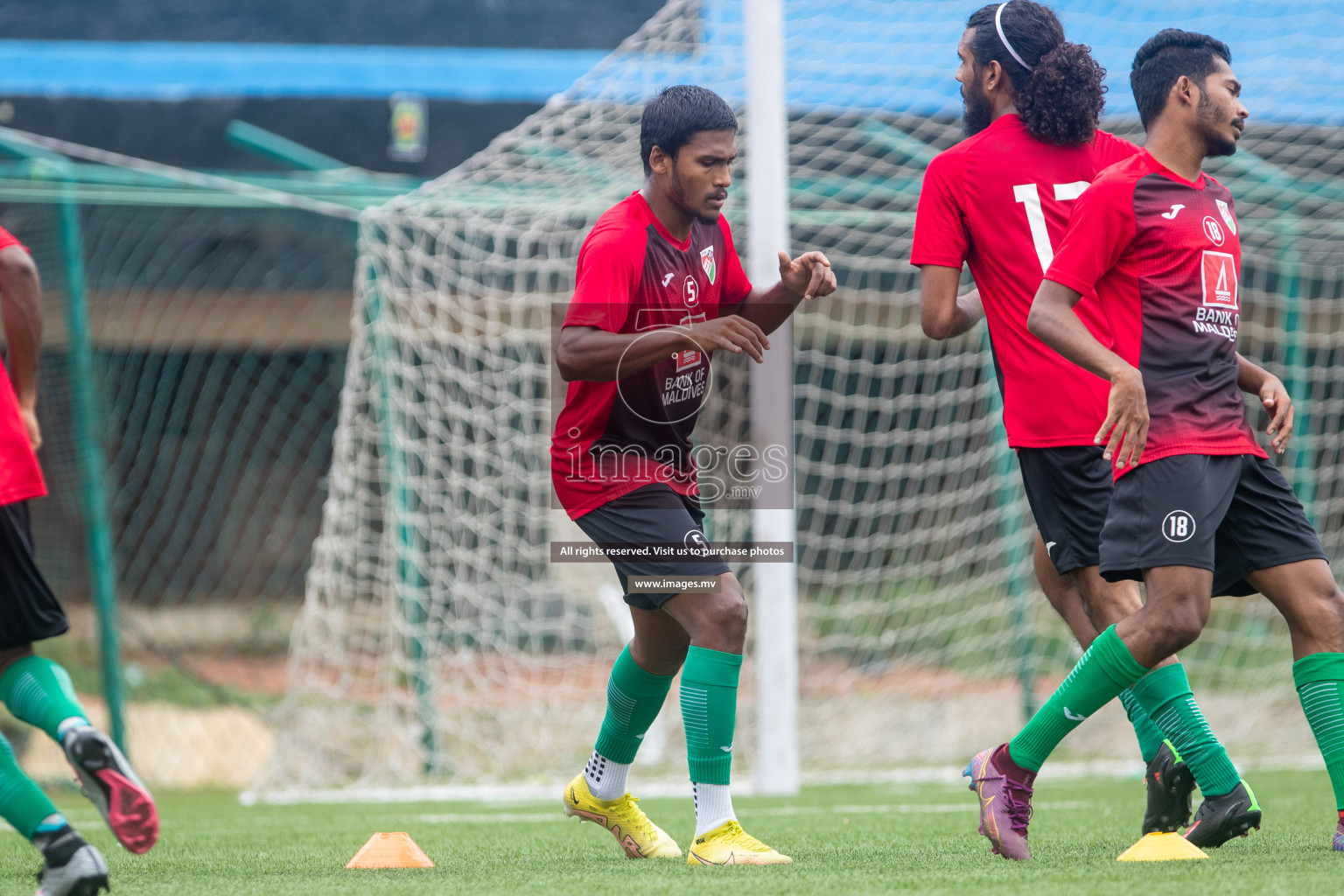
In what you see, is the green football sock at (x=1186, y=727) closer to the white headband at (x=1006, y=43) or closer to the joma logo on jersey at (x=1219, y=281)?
the joma logo on jersey at (x=1219, y=281)

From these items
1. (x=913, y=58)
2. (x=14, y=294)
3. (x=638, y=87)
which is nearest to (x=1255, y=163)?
(x=913, y=58)

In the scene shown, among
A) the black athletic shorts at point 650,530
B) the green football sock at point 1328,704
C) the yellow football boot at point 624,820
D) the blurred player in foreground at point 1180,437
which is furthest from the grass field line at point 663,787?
the green football sock at point 1328,704

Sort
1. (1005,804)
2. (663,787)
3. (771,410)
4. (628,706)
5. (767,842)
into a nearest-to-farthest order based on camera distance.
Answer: (1005,804)
(628,706)
(767,842)
(771,410)
(663,787)

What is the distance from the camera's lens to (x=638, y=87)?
7402mm

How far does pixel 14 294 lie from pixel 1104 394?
267 cm

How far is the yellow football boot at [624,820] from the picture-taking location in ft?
12.9

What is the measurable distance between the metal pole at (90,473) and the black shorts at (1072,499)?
216 inches

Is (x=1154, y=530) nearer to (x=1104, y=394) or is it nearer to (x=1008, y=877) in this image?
(x=1104, y=394)

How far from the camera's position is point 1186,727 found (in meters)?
3.44

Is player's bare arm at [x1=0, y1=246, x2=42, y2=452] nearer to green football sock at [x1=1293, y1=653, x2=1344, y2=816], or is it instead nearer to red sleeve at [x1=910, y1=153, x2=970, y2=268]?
red sleeve at [x1=910, y1=153, x2=970, y2=268]

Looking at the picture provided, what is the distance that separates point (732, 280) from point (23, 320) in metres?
1.85

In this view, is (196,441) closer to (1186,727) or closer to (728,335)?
(728,335)

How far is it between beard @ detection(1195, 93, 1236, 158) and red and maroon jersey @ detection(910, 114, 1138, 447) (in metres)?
0.48

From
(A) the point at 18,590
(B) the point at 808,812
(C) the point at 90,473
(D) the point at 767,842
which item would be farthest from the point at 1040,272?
(C) the point at 90,473
